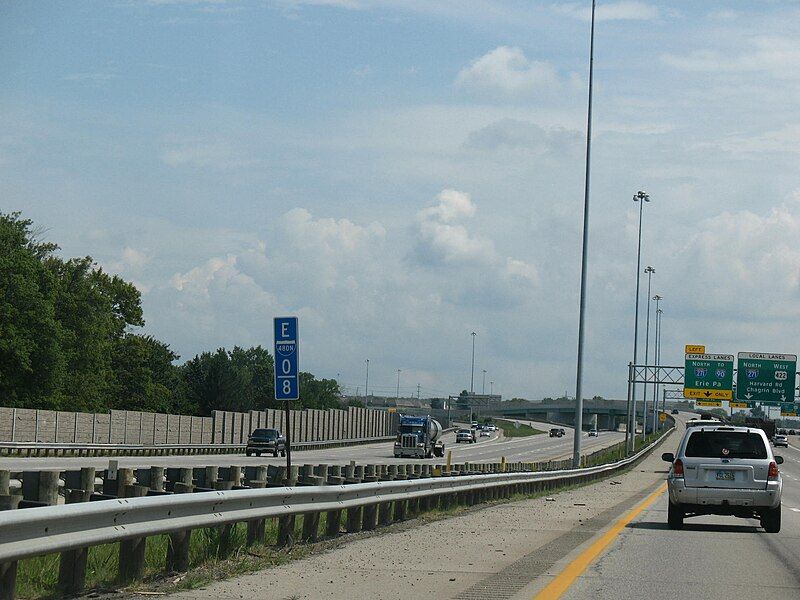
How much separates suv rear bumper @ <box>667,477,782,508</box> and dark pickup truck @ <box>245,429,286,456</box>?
150 ft

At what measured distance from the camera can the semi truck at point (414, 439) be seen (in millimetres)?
78562

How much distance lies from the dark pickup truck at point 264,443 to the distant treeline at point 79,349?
18.5 m

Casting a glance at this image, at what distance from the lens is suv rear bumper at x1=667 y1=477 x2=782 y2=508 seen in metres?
20.6

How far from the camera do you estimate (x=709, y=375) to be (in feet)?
243

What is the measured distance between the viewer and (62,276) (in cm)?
9175

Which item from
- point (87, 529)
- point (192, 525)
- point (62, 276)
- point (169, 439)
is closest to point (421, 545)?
point (192, 525)

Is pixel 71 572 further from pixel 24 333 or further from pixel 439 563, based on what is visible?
pixel 24 333

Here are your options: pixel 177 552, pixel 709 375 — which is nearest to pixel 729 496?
pixel 177 552

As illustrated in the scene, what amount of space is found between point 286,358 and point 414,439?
6157 centimetres

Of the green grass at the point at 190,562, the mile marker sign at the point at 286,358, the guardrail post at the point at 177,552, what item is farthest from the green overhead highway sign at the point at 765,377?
the guardrail post at the point at 177,552

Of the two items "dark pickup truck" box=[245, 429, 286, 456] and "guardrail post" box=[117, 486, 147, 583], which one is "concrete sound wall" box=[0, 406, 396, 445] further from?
"guardrail post" box=[117, 486, 147, 583]

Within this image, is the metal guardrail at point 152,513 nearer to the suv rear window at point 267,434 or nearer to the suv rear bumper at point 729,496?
the suv rear bumper at point 729,496

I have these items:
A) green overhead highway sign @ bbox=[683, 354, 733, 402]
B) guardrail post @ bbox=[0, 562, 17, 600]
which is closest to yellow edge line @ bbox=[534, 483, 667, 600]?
guardrail post @ bbox=[0, 562, 17, 600]

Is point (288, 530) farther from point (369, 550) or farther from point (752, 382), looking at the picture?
point (752, 382)
